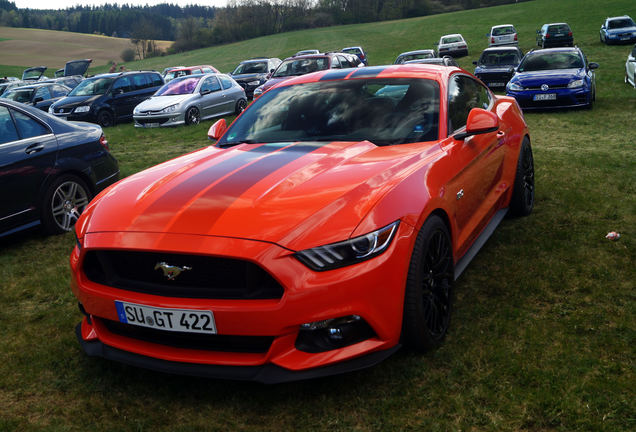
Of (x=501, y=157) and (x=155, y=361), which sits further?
(x=501, y=157)

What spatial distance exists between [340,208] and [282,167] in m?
0.68

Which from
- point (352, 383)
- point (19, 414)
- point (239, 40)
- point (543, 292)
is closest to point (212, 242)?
point (352, 383)

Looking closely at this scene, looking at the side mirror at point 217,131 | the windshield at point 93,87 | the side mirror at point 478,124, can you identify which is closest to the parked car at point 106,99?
the windshield at point 93,87

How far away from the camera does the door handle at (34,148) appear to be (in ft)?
18.4

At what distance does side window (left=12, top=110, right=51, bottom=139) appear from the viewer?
224 inches

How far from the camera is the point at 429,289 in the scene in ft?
10.3

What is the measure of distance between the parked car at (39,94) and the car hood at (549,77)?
15163mm

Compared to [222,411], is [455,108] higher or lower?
higher

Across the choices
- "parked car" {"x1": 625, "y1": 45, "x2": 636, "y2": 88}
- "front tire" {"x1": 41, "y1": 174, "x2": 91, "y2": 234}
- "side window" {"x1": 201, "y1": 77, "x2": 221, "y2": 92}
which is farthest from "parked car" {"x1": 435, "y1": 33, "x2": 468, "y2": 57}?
"front tire" {"x1": 41, "y1": 174, "x2": 91, "y2": 234}

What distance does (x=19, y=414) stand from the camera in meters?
2.87

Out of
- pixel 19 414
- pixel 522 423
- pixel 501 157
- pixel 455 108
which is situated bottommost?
pixel 19 414

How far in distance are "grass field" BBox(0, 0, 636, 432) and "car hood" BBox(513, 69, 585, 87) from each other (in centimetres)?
780

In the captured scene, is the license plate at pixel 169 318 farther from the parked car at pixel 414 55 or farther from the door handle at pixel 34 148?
the parked car at pixel 414 55

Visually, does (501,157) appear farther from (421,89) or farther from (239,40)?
(239,40)
